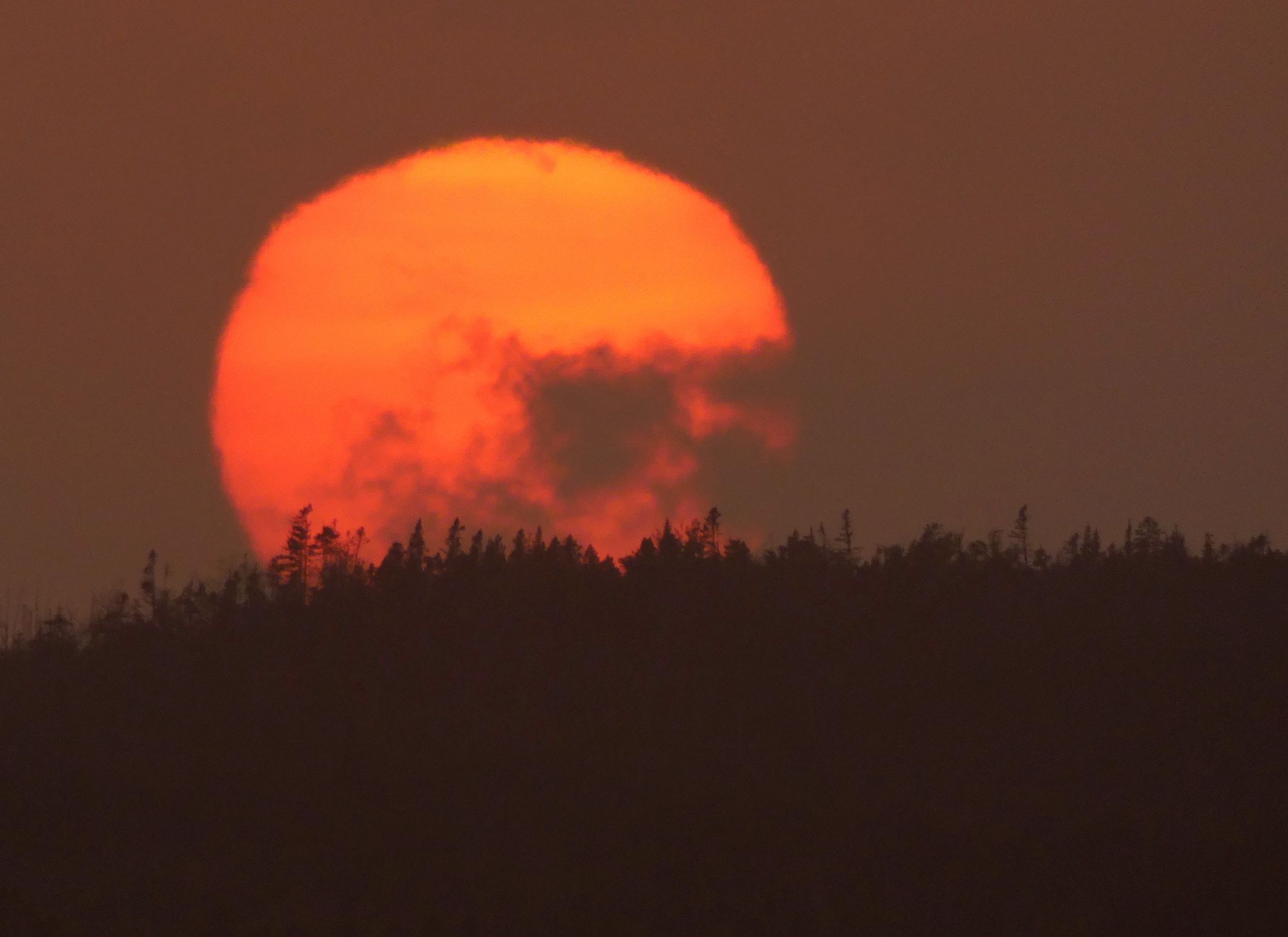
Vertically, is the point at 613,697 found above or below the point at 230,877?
above

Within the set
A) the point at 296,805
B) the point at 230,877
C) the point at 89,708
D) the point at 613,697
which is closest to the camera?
the point at 230,877

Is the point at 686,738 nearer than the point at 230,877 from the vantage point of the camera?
No

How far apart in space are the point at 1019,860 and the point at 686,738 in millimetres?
37528

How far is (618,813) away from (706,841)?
9.02 m

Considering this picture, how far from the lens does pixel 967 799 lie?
549ft

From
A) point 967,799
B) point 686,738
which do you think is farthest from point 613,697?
point 967,799

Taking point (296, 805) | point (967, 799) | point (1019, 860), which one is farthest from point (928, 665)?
point (296, 805)

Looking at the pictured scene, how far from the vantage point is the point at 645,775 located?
553ft

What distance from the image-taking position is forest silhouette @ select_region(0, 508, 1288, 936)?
14938cm

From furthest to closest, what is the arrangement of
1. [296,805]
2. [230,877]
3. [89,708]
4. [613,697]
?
[613,697], [89,708], [296,805], [230,877]

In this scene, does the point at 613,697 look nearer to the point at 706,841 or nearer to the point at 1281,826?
the point at 706,841

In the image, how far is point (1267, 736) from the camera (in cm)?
17925

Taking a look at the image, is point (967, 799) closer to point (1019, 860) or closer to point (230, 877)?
point (1019, 860)

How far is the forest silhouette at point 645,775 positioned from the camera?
14938 centimetres
